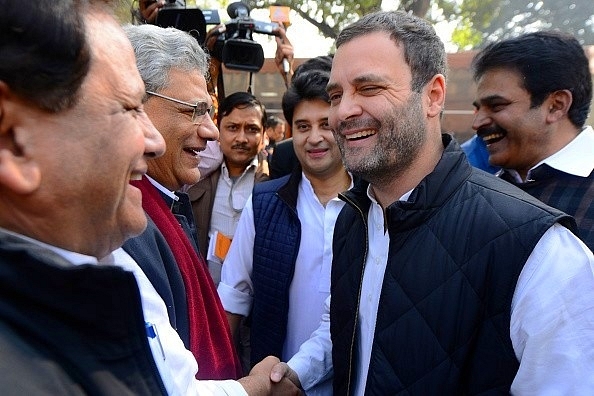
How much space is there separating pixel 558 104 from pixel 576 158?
0.86 ft

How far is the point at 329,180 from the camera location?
266cm

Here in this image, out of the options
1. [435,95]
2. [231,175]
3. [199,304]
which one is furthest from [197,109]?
[231,175]

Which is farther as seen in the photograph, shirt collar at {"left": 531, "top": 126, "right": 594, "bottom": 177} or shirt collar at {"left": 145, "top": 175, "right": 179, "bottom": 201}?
shirt collar at {"left": 531, "top": 126, "right": 594, "bottom": 177}

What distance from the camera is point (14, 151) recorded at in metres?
0.73

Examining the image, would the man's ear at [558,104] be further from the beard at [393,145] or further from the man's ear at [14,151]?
the man's ear at [14,151]

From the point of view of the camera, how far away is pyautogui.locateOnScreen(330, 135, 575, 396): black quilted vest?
130 cm

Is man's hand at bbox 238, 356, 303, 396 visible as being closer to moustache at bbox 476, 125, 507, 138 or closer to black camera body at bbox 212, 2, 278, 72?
moustache at bbox 476, 125, 507, 138

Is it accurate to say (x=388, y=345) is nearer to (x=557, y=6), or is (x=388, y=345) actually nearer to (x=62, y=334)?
(x=62, y=334)

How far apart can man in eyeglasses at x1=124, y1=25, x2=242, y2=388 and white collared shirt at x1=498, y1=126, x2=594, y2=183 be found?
1.29 m

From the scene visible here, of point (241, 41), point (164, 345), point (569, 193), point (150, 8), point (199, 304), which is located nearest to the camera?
point (164, 345)

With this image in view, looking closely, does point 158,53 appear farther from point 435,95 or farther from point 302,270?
point 302,270

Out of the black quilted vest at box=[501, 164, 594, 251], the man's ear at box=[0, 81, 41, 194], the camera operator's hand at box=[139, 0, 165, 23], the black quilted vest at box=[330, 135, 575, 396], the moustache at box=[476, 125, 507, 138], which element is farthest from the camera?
the camera operator's hand at box=[139, 0, 165, 23]

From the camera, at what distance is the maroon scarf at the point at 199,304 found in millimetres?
1438

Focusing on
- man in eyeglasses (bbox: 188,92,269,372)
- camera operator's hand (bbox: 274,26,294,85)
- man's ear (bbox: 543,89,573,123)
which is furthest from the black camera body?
man's ear (bbox: 543,89,573,123)
